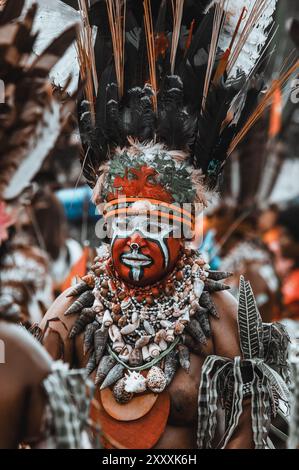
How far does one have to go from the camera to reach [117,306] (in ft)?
15.1

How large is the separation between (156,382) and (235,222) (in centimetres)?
659

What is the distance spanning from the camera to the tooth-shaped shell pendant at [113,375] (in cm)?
450

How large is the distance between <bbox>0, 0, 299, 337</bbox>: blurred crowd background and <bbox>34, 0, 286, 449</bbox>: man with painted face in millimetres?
257

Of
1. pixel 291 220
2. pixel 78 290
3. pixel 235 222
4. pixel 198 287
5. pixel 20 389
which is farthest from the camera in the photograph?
pixel 291 220

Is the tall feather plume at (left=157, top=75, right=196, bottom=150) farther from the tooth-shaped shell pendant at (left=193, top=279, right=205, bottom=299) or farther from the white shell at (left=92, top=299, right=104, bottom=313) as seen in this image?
the white shell at (left=92, top=299, right=104, bottom=313)

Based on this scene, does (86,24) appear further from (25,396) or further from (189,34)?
(25,396)

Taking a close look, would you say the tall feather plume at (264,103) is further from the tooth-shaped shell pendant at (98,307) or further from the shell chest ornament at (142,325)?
the tooth-shaped shell pendant at (98,307)

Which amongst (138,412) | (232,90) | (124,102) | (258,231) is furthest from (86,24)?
(258,231)

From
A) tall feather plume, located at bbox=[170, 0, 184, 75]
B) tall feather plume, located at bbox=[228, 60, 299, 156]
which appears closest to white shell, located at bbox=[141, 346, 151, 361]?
tall feather plume, located at bbox=[228, 60, 299, 156]

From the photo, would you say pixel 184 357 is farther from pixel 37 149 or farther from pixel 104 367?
pixel 37 149

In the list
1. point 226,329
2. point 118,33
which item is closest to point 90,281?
point 226,329

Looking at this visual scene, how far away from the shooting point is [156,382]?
14.6 ft

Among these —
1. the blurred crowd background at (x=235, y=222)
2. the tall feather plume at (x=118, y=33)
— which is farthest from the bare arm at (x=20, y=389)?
the tall feather plume at (x=118, y=33)

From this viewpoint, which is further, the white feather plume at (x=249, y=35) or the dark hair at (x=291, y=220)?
the dark hair at (x=291, y=220)
